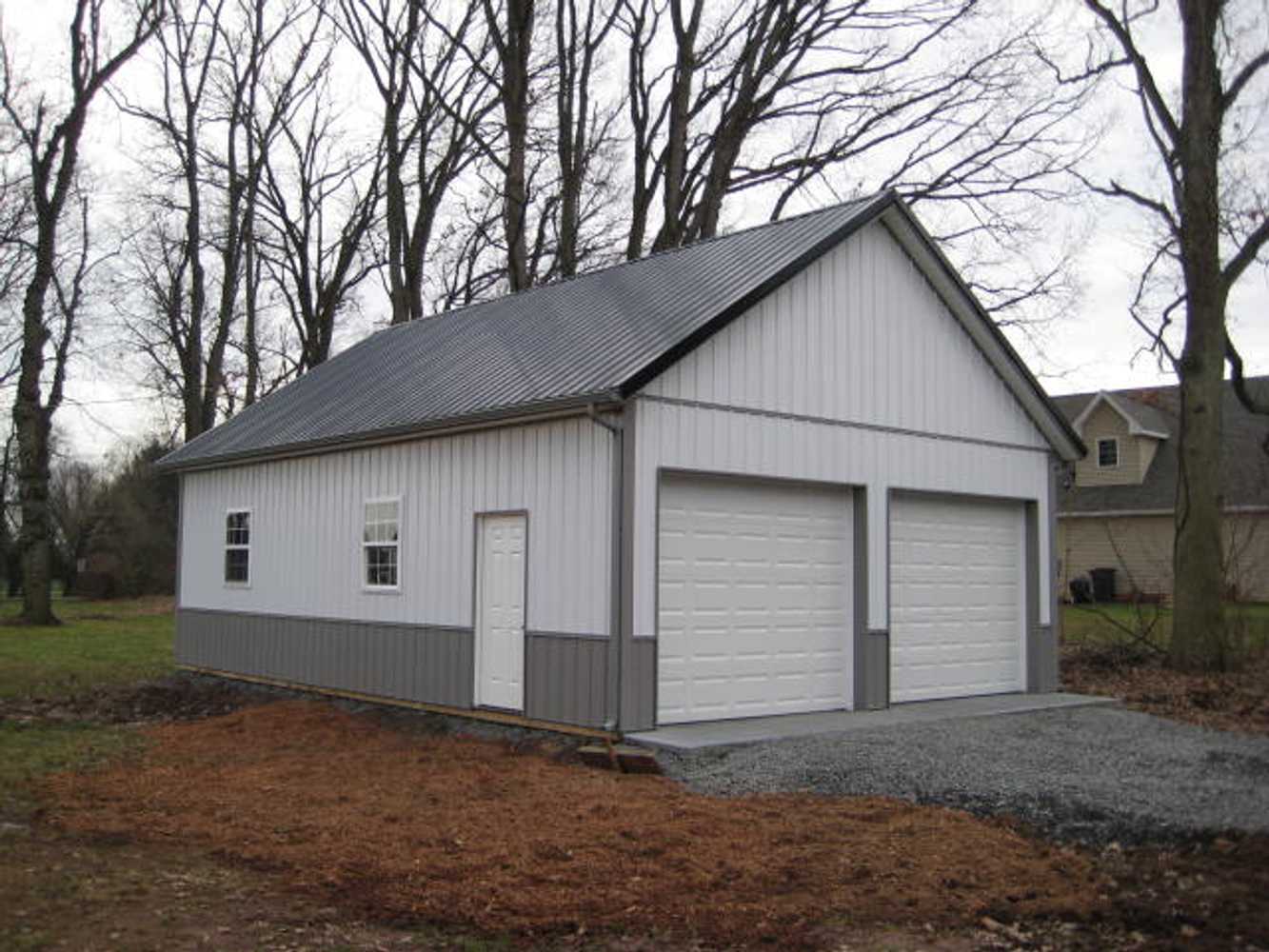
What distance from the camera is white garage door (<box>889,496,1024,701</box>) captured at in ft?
45.0

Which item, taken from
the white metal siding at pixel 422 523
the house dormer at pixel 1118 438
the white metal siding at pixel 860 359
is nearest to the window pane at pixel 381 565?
the white metal siding at pixel 422 523

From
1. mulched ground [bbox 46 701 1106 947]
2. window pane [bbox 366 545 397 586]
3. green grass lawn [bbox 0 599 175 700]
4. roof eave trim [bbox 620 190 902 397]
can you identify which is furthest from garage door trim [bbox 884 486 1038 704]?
green grass lawn [bbox 0 599 175 700]

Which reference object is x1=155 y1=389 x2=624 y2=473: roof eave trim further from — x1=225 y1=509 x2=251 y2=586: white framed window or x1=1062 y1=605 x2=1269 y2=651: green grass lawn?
x1=1062 y1=605 x2=1269 y2=651: green grass lawn

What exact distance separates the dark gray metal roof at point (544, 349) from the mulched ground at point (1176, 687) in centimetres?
342

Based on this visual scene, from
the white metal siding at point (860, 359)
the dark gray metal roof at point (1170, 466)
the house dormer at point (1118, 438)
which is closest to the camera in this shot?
the white metal siding at point (860, 359)

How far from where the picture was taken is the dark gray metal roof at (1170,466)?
103 feet

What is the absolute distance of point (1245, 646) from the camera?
61.0 feet

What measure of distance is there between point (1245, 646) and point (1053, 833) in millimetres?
12297

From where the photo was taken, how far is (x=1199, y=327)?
17109mm

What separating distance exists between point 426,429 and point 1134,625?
50.9 ft

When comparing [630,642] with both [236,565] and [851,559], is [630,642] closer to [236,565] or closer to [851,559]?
[851,559]

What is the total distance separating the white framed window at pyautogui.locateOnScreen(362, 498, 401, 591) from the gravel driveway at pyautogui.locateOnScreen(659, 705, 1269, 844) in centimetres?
494

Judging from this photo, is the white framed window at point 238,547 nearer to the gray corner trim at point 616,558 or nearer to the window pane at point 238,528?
the window pane at point 238,528

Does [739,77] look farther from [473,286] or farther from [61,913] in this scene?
[61,913]
